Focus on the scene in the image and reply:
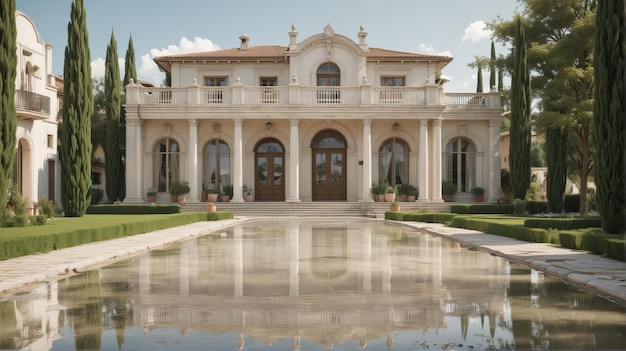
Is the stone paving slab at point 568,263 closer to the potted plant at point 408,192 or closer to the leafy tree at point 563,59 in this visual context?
the leafy tree at point 563,59

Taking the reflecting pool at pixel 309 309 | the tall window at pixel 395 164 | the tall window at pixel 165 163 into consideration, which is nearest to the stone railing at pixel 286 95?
the tall window at pixel 165 163

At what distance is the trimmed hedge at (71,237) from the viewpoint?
1277cm

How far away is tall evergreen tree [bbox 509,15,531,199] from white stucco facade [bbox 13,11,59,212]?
2486 cm

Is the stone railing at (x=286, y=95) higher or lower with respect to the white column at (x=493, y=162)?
higher

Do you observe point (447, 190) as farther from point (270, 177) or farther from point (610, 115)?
point (610, 115)

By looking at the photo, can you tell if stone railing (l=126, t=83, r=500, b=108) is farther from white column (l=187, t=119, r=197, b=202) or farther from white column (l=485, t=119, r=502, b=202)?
white column (l=187, t=119, r=197, b=202)

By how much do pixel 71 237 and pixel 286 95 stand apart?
76.8 ft

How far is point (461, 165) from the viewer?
39469 millimetres

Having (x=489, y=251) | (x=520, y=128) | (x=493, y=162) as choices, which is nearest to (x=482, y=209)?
(x=520, y=128)

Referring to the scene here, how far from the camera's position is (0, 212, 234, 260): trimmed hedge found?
12772 mm

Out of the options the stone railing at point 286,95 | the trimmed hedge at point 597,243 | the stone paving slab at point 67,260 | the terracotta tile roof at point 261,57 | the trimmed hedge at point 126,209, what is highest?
the terracotta tile roof at point 261,57

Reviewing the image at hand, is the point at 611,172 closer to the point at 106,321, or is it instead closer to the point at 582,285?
the point at 582,285

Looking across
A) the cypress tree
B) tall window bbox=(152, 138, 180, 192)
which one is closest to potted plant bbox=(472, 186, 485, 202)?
the cypress tree

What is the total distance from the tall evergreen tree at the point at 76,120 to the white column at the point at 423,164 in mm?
18967
